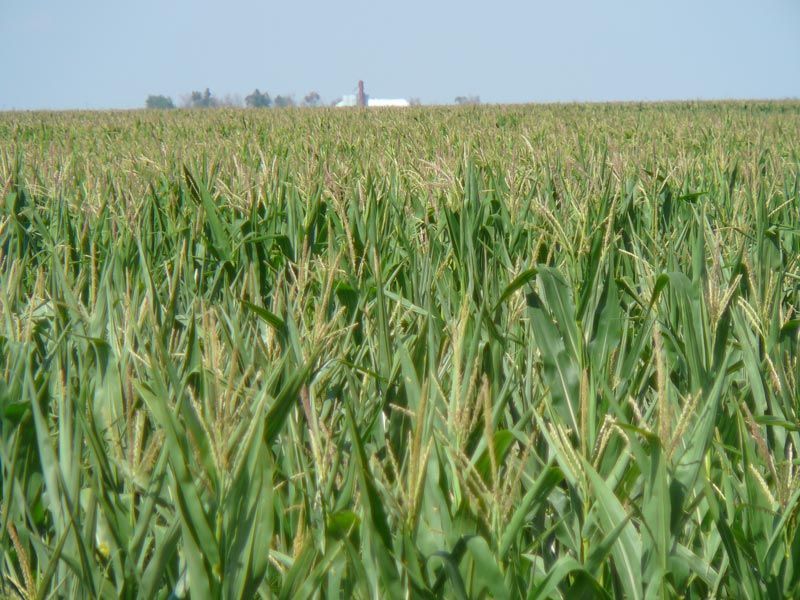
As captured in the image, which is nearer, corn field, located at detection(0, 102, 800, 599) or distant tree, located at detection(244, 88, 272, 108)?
corn field, located at detection(0, 102, 800, 599)

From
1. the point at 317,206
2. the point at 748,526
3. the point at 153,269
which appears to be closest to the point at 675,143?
the point at 317,206

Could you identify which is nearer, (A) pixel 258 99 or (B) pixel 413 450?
(B) pixel 413 450

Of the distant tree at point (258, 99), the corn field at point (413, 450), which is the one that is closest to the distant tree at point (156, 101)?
the distant tree at point (258, 99)

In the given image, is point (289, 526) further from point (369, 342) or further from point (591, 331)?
point (591, 331)

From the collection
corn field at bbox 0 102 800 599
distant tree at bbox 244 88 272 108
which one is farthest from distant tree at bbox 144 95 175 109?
corn field at bbox 0 102 800 599

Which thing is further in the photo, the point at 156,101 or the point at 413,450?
the point at 156,101

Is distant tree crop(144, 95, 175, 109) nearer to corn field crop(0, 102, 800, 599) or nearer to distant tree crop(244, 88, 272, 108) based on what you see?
distant tree crop(244, 88, 272, 108)

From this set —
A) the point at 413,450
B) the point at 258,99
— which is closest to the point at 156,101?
the point at 258,99

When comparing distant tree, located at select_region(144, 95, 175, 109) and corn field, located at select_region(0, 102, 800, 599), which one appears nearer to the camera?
corn field, located at select_region(0, 102, 800, 599)

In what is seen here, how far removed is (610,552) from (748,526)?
0.16m

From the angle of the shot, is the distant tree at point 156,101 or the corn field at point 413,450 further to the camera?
the distant tree at point 156,101

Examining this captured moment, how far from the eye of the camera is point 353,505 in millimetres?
889

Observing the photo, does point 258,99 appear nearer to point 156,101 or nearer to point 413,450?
point 156,101

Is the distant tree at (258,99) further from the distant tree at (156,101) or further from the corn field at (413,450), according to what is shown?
the corn field at (413,450)
